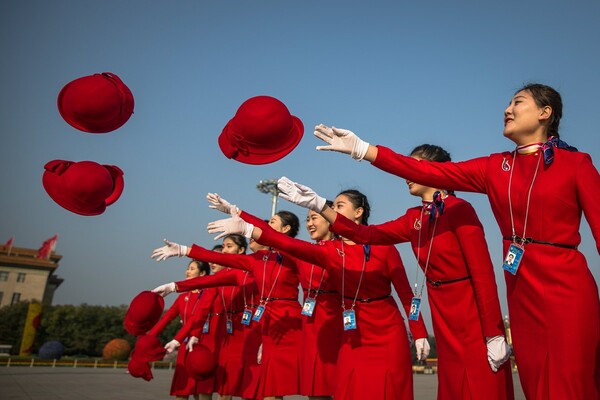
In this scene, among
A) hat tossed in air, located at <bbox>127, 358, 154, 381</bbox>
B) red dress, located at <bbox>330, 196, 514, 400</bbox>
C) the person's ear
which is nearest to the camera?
the person's ear

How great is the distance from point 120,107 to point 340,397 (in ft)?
10.3

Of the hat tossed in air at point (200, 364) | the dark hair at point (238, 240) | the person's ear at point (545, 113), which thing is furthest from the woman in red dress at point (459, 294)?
the dark hair at point (238, 240)

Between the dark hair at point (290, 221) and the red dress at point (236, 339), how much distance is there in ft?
3.33

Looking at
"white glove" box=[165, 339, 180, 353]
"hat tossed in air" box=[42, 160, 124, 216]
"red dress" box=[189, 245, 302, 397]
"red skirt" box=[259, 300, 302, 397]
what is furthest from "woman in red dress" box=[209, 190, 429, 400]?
"white glove" box=[165, 339, 180, 353]

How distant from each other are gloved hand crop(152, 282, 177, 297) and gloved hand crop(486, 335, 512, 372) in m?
5.40

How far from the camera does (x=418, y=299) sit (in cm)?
394

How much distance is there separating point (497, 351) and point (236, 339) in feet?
16.3

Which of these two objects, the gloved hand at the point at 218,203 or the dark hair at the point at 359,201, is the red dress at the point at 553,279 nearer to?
the dark hair at the point at 359,201

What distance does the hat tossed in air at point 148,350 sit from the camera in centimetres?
711

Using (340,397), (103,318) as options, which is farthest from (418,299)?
(103,318)

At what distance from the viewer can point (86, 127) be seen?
14.2 feet

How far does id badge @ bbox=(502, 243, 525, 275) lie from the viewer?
2.58m

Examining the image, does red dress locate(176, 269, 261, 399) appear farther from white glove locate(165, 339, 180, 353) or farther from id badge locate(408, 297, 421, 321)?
id badge locate(408, 297, 421, 321)

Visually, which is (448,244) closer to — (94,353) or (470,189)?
(470,189)
